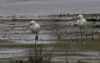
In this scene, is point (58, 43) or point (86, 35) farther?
point (86, 35)

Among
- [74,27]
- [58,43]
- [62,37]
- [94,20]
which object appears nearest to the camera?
[58,43]

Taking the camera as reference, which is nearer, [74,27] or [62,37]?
[62,37]

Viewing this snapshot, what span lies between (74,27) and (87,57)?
43.2 ft

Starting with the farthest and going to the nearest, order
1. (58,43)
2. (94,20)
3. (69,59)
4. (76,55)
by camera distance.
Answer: (94,20), (58,43), (76,55), (69,59)

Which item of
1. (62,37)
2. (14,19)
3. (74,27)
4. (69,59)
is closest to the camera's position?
(69,59)

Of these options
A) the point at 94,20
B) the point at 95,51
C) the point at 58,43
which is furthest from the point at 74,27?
the point at 95,51

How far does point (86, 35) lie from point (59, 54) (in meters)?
6.62

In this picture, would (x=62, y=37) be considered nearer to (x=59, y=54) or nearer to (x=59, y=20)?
(x=59, y=54)

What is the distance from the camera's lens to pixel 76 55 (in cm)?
1800

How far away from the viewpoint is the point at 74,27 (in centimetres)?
3059

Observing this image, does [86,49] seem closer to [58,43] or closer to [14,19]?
[58,43]

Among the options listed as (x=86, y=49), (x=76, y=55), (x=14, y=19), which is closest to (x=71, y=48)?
(x=86, y=49)

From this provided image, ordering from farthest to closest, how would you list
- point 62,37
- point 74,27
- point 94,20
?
point 94,20
point 74,27
point 62,37

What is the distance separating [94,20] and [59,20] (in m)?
2.93
